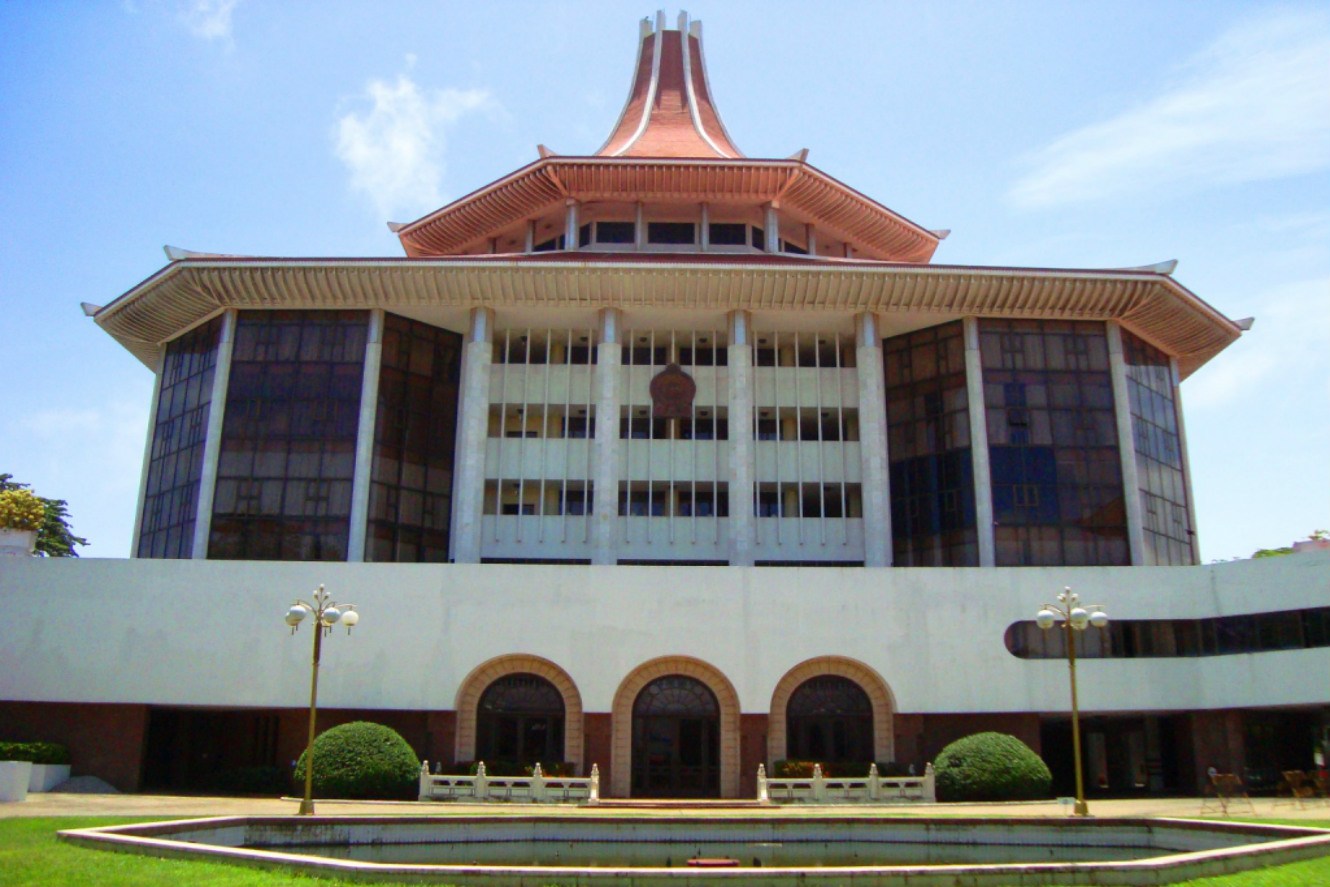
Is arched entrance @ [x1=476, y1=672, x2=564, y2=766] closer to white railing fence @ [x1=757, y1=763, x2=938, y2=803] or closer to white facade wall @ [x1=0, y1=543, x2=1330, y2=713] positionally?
white facade wall @ [x1=0, y1=543, x2=1330, y2=713]

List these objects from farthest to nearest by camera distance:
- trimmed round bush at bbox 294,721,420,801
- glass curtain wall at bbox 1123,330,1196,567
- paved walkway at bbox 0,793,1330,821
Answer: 1. glass curtain wall at bbox 1123,330,1196,567
2. trimmed round bush at bbox 294,721,420,801
3. paved walkway at bbox 0,793,1330,821

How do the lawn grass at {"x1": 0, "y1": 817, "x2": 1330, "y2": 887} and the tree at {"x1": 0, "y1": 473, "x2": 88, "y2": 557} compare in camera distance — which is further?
the tree at {"x1": 0, "y1": 473, "x2": 88, "y2": 557}

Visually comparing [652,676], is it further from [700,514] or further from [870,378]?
[870,378]

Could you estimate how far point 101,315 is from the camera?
4678 centimetres

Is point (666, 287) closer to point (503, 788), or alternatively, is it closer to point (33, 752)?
point (503, 788)

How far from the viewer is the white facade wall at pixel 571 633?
3375 cm

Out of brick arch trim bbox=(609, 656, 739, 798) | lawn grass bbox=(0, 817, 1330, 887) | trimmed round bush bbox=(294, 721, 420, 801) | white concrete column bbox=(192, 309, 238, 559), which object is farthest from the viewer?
white concrete column bbox=(192, 309, 238, 559)

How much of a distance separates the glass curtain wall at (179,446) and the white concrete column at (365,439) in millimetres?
5760

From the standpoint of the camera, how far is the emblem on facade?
4397cm

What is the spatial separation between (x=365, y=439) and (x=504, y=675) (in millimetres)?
11587

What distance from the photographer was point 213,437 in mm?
41562

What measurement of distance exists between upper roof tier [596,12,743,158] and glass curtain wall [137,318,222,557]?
63.0 feet

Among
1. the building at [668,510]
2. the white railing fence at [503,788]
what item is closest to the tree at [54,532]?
the building at [668,510]

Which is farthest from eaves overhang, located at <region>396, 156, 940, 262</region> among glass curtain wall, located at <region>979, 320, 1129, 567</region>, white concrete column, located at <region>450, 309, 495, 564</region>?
glass curtain wall, located at <region>979, 320, 1129, 567</region>
